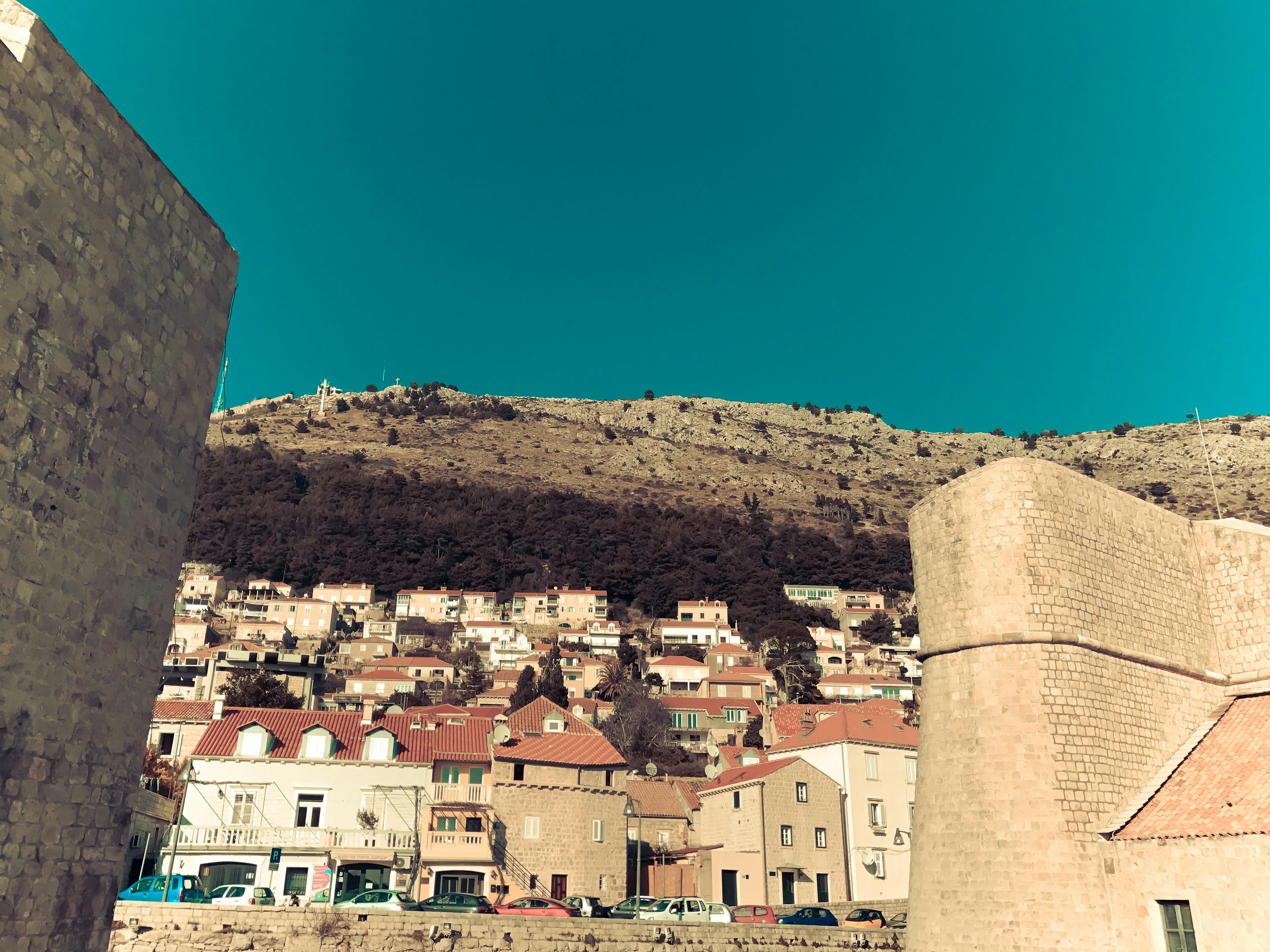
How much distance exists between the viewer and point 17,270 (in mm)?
9742

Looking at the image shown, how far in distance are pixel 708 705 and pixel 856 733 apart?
3948 cm

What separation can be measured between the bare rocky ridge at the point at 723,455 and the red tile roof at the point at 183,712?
9755 cm

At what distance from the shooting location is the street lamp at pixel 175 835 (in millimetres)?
28188

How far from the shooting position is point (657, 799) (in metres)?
45.8

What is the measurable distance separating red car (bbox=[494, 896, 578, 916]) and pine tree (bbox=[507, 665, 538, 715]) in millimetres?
43971

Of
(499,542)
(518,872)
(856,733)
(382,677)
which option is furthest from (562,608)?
(518,872)

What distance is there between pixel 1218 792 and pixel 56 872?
15939mm

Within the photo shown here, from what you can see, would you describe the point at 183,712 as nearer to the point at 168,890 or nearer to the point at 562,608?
the point at 168,890

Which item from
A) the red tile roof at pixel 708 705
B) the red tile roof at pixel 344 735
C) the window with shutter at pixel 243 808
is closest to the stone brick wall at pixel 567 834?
the red tile roof at pixel 344 735

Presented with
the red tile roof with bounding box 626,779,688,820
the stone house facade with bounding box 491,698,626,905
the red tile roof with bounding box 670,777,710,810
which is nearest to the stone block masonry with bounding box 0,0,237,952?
the stone house facade with bounding box 491,698,626,905

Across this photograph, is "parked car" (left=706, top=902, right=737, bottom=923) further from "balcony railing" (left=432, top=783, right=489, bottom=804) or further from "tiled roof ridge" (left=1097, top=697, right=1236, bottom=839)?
"tiled roof ridge" (left=1097, top=697, right=1236, bottom=839)

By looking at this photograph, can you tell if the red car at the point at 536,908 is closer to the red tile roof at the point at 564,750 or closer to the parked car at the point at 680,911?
the parked car at the point at 680,911

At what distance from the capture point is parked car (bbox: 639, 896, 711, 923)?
27.4 meters

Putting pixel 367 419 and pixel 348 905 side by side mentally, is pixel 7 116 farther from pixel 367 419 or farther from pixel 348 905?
pixel 367 419
